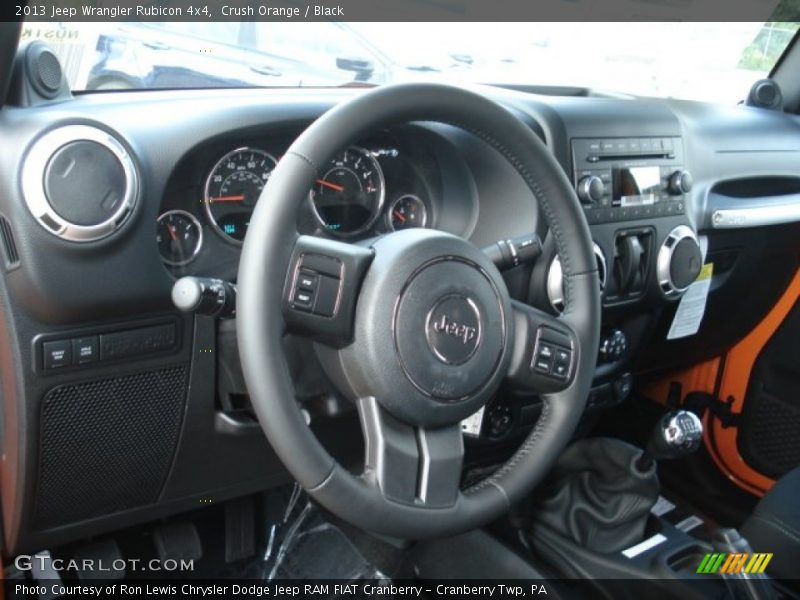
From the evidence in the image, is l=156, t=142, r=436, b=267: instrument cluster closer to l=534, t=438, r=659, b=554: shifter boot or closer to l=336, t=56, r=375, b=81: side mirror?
l=336, t=56, r=375, b=81: side mirror

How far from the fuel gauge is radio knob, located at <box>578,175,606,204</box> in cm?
82

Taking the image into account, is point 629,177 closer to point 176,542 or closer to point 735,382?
point 735,382

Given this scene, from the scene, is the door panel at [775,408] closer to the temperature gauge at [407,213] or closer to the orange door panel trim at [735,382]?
the orange door panel trim at [735,382]

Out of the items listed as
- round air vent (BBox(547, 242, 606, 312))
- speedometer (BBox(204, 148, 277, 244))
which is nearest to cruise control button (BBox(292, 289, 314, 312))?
speedometer (BBox(204, 148, 277, 244))

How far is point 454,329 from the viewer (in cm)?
115

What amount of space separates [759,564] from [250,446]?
3.40 feet

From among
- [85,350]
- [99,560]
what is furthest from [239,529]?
[85,350]

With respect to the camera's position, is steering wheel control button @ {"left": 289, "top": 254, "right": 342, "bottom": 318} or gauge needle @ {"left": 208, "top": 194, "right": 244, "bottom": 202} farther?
gauge needle @ {"left": 208, "top": 194, "right": 244, "bottom": 202}

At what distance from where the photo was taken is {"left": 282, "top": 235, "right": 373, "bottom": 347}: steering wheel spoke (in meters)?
1.08

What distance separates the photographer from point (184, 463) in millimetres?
1520

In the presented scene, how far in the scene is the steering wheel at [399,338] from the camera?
105 centimetres

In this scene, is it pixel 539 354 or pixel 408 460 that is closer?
pixel 408 460

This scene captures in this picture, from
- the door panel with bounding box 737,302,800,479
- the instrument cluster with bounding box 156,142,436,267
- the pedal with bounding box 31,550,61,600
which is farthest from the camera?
the door panel with bounding box 737,302,800,479

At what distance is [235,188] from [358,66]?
23.9 inches
